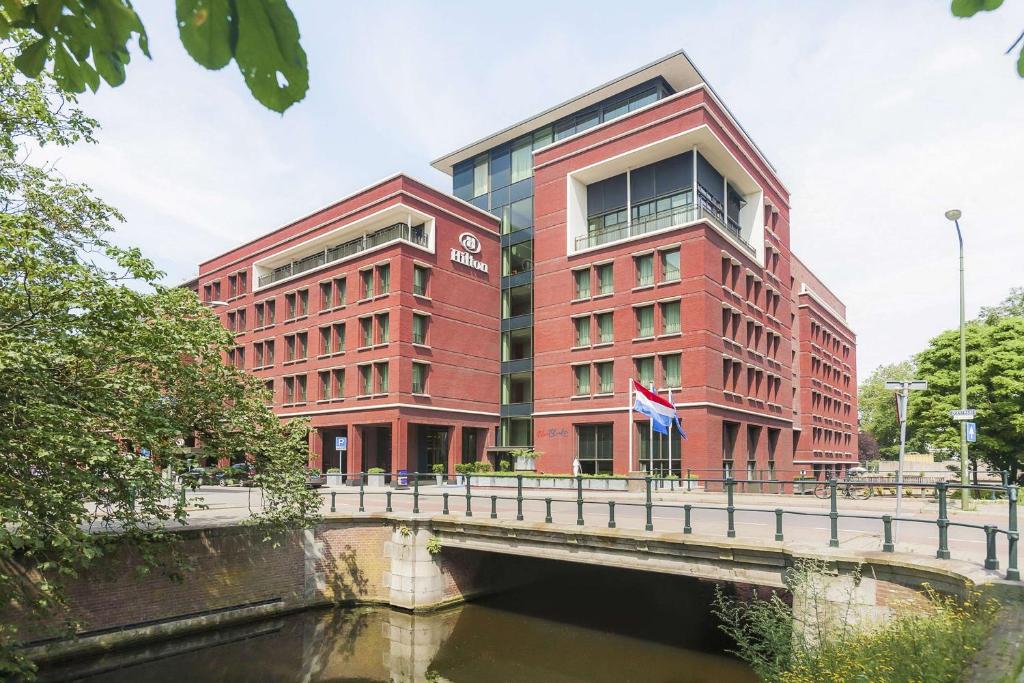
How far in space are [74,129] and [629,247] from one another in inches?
1114

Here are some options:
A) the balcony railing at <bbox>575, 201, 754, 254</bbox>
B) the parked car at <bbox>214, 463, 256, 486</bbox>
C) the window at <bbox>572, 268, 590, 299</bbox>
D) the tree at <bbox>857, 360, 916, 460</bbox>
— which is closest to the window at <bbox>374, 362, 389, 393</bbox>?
the window at <bbox>572, 268, 590, 299</bbox>

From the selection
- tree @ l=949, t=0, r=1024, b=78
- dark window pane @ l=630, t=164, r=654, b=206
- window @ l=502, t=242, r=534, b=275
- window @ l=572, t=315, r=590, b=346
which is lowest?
tree @ l=949, t=0, r=1024, b=78

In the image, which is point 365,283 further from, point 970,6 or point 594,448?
point 970,6

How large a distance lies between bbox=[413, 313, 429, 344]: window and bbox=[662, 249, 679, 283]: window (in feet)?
46.6

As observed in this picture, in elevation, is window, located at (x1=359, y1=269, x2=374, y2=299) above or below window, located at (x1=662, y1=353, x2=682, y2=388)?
above

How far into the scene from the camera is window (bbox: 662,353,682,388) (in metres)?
36.6

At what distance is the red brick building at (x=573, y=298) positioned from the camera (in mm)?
37031

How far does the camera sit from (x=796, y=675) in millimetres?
8203

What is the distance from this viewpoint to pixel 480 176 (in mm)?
50062

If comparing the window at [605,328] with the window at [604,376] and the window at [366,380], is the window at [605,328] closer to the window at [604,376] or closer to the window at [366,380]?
the window at [604,376]

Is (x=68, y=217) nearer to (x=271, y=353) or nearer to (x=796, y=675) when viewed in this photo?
(x=796, y=675)

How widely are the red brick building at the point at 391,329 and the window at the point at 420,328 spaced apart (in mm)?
81

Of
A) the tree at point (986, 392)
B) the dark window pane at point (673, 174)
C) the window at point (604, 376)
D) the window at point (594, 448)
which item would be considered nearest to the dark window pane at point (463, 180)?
the dark window pane at point (673, 174)

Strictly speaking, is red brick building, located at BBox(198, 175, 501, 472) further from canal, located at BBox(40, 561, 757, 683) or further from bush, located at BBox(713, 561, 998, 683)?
bush, located at BBox(713, 561, 998, 683)
